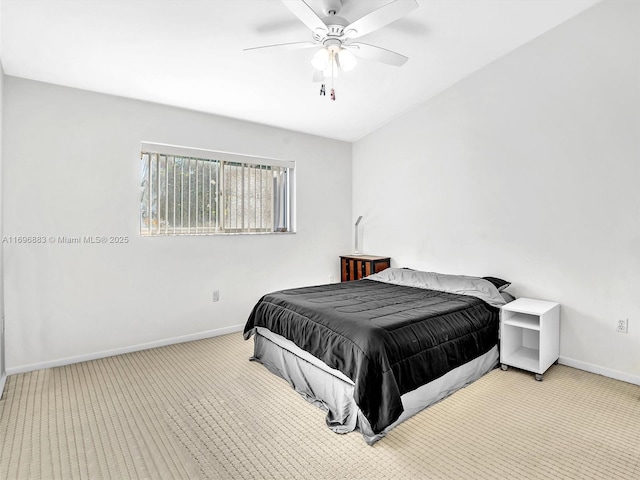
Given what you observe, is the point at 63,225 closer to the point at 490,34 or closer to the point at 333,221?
the point at 333,221

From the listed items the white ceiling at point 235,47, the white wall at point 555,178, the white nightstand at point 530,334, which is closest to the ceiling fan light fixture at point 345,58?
the white ceiling at point 235,47

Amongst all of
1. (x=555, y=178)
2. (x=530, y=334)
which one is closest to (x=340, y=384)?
(x=530, y=334)

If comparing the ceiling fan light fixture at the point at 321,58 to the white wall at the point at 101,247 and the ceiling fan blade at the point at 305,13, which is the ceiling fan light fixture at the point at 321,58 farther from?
the white wall at the point at 101,247

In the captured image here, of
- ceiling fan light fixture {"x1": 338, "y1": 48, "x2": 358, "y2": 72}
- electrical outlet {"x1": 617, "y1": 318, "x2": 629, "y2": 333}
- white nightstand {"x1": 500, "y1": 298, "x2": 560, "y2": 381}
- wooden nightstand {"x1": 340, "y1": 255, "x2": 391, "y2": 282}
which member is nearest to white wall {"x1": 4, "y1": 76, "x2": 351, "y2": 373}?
A: wooden nightstand {"x1": 340, "y1": 255, "x2": 391, "y2": 282}

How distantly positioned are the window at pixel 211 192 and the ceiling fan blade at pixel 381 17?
7.39ft

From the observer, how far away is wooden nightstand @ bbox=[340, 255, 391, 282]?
15.1ft

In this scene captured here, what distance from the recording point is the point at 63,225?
3.10 metres

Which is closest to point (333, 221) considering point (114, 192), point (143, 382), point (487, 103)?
point (487, 103)

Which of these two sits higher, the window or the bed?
the window

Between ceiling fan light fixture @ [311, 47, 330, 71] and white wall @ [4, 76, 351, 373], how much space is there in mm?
1873

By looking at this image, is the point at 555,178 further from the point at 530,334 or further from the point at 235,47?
the point at 235,47

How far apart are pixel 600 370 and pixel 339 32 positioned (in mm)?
3323

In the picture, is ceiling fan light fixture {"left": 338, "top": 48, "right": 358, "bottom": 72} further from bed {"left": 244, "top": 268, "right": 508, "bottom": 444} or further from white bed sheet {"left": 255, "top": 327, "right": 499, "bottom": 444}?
white bed sheet {"left": 255, "top": 327, "right": 499, "bottom": 444}

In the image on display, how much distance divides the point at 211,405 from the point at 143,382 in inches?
29.0
